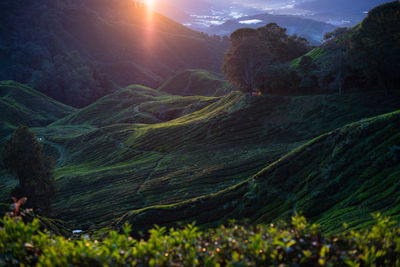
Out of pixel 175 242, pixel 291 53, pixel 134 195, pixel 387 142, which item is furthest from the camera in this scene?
pixel 291 53

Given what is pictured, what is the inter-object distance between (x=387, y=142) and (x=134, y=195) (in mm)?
41539

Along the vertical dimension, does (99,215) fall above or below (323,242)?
below

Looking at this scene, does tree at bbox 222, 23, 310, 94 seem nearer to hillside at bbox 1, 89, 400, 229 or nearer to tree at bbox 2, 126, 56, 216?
hillside at bbox 1, 89, 400, 229

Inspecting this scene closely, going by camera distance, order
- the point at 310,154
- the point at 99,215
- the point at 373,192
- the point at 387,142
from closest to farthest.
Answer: the point at 373,192 → the point at 387,142 → the point at 310,154 → the point at 99,215

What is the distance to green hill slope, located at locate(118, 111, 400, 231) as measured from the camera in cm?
2300

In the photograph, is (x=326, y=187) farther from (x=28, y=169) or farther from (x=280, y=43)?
(x=280, y=43)

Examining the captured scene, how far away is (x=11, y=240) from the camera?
934cm

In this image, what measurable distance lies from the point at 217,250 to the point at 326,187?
22.2m

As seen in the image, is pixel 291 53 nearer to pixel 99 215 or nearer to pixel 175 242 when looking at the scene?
pixel 99 215

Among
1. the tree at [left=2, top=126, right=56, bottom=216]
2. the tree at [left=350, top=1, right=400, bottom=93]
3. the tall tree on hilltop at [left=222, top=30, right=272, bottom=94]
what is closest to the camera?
the tree at [left=2, top=126, right=56, bottom=216]

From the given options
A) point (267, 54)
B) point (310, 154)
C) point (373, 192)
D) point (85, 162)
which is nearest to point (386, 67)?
point (267, 54)

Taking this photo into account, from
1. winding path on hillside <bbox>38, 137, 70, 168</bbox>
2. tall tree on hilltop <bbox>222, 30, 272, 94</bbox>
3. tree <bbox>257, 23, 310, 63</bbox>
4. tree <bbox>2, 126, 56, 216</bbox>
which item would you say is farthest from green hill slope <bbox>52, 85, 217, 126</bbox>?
tree <bbox>2, 126, 56, 216</bbox>

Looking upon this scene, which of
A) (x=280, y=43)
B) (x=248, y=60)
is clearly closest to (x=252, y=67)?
(x=248, y=60)

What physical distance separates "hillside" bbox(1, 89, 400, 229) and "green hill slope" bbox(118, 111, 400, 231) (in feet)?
31.8
